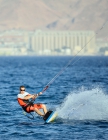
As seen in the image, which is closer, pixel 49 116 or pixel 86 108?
pixel 49 116

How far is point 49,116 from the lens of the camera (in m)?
25.2

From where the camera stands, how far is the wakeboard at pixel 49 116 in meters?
25.1

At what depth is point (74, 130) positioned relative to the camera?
23.5 m

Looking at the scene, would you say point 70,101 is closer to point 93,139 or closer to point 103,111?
point 103,111

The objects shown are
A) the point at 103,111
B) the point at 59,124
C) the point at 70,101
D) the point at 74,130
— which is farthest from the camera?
the point at 70,101

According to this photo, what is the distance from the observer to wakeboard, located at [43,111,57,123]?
25125 mm

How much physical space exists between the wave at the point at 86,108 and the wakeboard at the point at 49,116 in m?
1.14

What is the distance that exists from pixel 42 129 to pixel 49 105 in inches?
341

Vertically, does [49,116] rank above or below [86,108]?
below

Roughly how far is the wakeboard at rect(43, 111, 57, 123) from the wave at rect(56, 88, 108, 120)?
45.0 inches

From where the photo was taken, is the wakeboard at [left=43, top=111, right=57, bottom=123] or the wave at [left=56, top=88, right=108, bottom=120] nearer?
the wakeboard at [left=43, top=111, right=57, bottom=123]

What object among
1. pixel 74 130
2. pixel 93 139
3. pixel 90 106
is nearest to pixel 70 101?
pixel 90 106

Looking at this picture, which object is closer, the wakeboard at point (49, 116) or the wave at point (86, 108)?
the wakeboard at point (49, 116)

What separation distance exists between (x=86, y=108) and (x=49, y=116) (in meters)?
2.93
